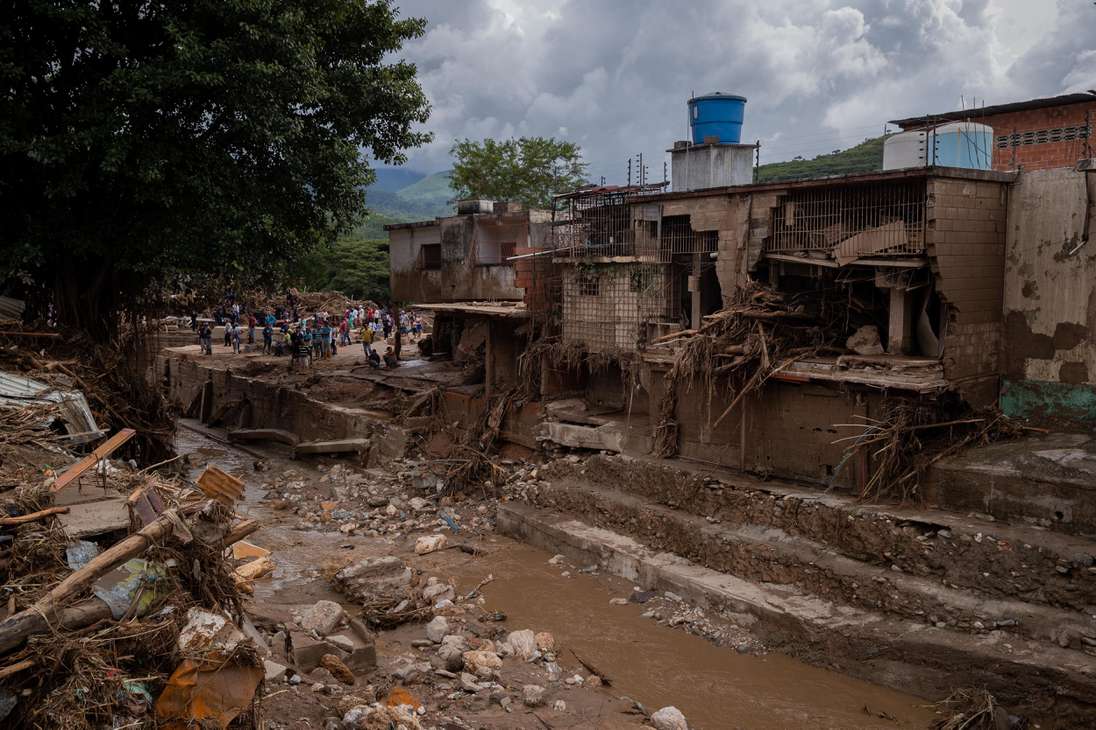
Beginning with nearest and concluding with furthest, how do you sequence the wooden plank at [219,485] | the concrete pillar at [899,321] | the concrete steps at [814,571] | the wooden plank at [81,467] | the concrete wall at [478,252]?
the wooden plank at [81,467] → the wooden plank at [219,485] → the concrete steps at [814,571] → the concrete pillar at [899,321] → the concrete wall at [478,252]

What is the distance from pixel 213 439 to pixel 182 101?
12035mm

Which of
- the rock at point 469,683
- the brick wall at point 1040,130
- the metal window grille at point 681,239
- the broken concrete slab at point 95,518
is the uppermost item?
the brick wall at point 1040,130

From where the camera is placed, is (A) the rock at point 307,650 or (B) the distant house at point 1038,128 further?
(B) the distant house at point 1038,128

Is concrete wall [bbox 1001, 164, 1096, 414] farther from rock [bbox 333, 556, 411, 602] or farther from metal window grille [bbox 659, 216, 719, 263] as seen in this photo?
rock [bbox 333, 556, 411, 602]

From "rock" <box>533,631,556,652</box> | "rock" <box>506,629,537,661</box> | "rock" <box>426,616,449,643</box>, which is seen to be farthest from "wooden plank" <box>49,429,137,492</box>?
"rock" <box>533,631,556,652</box>

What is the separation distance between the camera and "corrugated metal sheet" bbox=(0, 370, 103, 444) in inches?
344

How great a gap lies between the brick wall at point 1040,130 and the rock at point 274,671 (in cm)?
1636

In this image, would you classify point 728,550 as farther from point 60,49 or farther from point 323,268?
point 323,268

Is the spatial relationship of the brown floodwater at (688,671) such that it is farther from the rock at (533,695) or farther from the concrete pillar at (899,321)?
the concrete pillar at (899,321)

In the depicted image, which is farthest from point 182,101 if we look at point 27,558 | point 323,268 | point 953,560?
point 323,268

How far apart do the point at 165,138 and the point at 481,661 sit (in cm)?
947

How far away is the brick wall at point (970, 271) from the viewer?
460 inches

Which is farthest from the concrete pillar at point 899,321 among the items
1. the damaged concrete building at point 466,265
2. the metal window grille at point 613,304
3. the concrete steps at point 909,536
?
the damaged concrete building at point 466,265

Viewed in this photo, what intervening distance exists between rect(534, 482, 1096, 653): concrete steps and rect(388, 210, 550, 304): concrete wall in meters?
10.9
